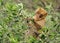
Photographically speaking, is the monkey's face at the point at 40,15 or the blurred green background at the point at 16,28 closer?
the blurred green background at the point at 16,28

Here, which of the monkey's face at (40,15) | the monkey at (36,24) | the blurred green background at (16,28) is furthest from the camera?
the monkey's face at (40,15)

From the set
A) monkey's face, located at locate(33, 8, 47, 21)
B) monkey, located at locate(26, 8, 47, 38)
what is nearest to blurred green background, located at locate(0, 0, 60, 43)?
monkey, located at locate(26, 8, 47, 38)

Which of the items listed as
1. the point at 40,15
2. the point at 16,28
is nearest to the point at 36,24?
the point at 40,15

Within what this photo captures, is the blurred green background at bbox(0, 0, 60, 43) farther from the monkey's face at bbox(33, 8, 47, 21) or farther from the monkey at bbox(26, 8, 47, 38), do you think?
the monkey's face at bbox(33, 8, 47, 21)

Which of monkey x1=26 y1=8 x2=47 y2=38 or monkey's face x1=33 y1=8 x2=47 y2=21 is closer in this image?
monkey x1=26 y1=8 x2=47 y2=38

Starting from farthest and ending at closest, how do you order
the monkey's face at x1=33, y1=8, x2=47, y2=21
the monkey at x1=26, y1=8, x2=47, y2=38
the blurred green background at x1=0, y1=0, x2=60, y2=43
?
the monkey's face at x1=33, y1=8, x2=47, y2=21 < the monkey at x1=26, y1=8, x2=47, y2=38 < the blurred green background at x1=0, y1=0, x2=60, y2=43

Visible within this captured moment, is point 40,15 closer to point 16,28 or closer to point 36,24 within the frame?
point 36,24

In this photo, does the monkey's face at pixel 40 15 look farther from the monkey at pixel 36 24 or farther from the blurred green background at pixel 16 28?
the blurred green background at pixel 16 28

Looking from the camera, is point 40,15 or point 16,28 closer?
point 16,28

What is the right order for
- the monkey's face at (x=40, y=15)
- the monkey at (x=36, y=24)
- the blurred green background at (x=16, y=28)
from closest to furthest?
the blurred green background at (x=16, y=28)
the monkey at (x=36, y=24)
the monkey's face at (x=40, y=15)

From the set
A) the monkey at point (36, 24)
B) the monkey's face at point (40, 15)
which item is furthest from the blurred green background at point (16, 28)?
the monkey's face at point (40, 15)

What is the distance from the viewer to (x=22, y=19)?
312 cm

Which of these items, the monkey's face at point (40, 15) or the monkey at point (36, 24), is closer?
the monkey at point (36, 24)

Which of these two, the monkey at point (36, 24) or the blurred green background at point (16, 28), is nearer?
the blurred green background at point (16, 28)
